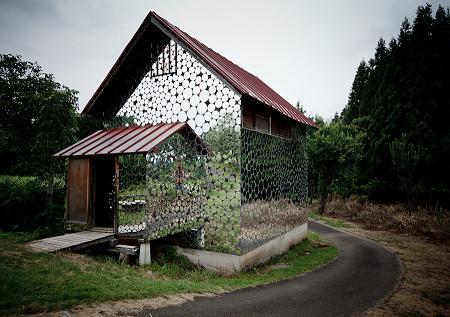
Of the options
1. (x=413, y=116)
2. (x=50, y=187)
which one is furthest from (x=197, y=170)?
(x=413, y=116)

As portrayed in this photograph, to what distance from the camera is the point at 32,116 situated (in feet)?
37.6

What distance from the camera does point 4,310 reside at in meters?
4.49

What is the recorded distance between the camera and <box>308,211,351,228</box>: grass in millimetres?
17797

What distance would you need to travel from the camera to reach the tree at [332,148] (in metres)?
19.3

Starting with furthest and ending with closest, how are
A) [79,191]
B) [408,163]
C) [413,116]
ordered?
[413,116], [408,163], [79,191]

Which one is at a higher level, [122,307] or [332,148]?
[332,148]

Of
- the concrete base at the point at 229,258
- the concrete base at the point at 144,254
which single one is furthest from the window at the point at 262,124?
the concrete base at the point at 144,254

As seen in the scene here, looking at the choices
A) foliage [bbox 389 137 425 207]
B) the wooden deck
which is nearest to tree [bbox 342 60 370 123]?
foliage [bbox 389 137 425 207]

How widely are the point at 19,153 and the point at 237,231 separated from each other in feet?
30.1

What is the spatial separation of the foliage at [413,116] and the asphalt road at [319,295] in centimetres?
1137

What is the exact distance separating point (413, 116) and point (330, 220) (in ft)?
33.6

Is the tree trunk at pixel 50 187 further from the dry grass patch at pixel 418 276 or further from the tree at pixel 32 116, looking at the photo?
the dry grass patch at pixel 418 276

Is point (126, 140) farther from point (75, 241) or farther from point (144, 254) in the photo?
point (144, 254)

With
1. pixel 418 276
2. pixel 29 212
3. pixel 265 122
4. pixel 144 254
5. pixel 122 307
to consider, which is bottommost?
pixel 418 276
